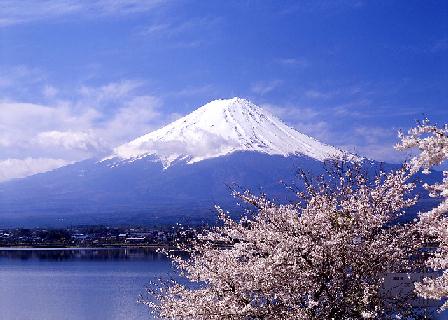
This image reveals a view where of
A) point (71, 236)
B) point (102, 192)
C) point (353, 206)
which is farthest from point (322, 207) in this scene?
point (102, 192)

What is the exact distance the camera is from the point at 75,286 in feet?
112

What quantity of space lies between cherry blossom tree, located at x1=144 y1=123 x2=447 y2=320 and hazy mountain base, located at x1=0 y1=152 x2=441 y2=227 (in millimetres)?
102834

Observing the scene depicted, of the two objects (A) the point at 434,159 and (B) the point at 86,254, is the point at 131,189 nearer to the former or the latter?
(B) the point at 86,254

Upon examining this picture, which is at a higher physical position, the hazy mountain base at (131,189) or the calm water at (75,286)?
the hazy mountain base at (131,189)

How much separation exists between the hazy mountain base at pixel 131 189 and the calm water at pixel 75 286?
58830 millimetres

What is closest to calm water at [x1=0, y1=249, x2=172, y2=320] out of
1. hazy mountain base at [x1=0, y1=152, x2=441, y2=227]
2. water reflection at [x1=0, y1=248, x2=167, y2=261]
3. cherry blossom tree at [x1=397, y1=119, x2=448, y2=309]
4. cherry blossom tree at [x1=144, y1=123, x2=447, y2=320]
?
water reflection at [x1=0, y1=248, x2=167, y2=261]

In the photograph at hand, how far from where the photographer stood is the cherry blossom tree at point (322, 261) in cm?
651

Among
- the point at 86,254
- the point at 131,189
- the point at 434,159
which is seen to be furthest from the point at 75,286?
the point at 131,189

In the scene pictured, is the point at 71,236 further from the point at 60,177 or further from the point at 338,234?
the point at 60,177

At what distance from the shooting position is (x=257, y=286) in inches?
262

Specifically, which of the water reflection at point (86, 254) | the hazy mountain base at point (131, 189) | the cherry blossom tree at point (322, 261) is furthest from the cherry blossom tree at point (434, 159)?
the hazy mountain base at point (131, 189)

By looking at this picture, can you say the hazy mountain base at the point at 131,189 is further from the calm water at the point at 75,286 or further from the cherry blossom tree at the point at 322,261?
the cherry blossom tree at the point at 322,261

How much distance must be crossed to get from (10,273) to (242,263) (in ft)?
123

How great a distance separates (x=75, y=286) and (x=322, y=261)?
29256 millimetres
